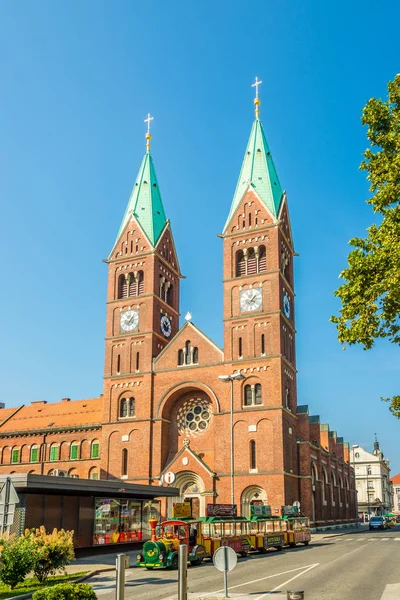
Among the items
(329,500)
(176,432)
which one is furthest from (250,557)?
(329,500)

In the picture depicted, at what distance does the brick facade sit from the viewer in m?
48.5

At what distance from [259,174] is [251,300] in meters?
13.0

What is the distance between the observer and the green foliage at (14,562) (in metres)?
18.7

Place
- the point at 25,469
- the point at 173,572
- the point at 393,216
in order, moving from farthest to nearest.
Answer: the point at 25,469 < the point at 173,572 < the point at 393,216

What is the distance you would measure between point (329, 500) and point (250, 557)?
112 feet

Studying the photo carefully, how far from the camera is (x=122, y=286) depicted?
195 ft

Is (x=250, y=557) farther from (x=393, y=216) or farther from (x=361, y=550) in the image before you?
(x=393, y=216)

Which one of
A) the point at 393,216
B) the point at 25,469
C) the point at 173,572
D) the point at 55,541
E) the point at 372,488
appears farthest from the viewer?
the point at 372,488

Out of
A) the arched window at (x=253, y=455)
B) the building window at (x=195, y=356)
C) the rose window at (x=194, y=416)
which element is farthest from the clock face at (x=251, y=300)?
the arched window at (x=253, y=455)

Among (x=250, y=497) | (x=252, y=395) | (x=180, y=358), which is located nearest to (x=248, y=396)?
(x=252, y=395)

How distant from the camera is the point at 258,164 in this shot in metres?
59.2

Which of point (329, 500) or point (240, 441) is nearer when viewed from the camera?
point (240, 441)

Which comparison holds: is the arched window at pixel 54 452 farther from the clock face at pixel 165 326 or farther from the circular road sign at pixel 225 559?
the circular road sign at pixel 225 559

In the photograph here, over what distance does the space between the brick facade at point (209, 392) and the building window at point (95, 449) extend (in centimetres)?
27
